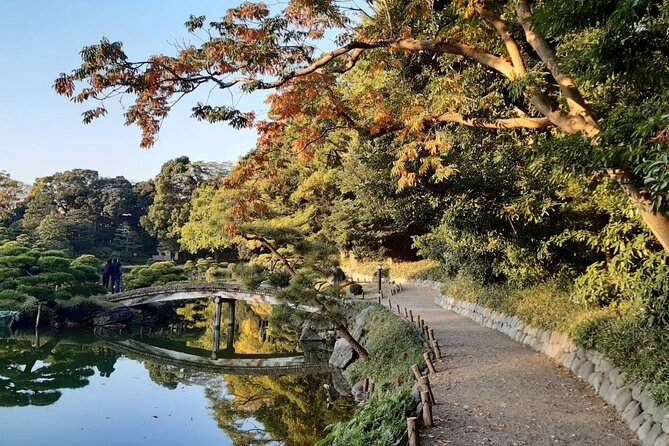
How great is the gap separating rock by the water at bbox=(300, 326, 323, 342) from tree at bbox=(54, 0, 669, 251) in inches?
444

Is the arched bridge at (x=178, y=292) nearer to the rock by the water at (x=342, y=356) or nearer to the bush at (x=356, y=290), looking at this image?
the bush at (x=356, y=290)

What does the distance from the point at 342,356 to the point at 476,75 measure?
830 cm

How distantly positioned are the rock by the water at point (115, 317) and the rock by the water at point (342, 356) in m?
11.6

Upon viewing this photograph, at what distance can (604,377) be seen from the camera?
614cm

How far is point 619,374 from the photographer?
5.78 metres

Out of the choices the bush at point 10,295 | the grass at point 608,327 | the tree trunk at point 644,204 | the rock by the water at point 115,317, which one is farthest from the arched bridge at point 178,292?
the tree trunk at point 644,204

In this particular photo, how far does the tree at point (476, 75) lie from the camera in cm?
409

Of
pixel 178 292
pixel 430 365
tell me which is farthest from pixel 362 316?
pixel 178 292

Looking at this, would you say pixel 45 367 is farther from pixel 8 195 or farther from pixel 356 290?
pixel 8 195

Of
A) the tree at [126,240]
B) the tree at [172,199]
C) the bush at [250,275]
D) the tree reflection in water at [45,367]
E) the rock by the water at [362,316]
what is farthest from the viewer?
the tree at [126,240]

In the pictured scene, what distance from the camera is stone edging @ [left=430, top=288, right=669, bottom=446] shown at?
459 centimetres

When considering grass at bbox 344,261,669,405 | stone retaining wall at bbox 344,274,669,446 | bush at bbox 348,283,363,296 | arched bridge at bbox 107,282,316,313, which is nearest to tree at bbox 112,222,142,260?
arched bridge at bbox 107,282,316,313

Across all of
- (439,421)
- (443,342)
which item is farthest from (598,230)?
(439,421)

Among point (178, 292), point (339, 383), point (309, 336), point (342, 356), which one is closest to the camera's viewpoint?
point (339, 383)
